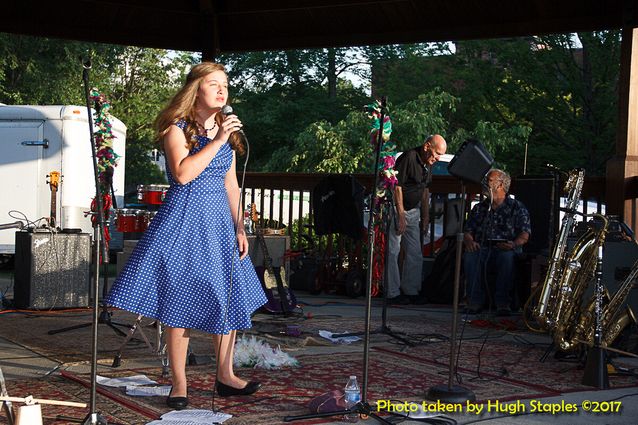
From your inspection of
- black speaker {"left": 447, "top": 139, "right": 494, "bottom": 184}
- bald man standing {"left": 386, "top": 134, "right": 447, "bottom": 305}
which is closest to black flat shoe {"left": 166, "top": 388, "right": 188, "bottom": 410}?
black speaker {"left": 447, "top": 139, "right": 494, "bottom": 184}

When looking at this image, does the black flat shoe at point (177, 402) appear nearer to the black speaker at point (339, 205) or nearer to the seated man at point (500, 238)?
the seated man at point (500, 238)

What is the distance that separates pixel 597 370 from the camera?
619 centimetres

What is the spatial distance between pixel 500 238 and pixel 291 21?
3.61 metres

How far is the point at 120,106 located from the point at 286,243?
22.1m

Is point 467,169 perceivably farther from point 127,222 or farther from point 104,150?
point 127,222

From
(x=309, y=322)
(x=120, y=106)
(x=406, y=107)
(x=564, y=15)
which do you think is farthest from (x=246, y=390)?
(x=120, y=106)

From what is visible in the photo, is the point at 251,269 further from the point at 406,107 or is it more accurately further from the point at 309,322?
the point at 406,107

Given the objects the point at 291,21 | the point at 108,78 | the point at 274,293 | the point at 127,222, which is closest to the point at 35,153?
the point at 291,21

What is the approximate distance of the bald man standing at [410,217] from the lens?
33.2ft

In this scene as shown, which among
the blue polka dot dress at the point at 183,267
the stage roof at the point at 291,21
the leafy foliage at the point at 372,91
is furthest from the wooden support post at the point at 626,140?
the leafy foliage at the point at 372,91

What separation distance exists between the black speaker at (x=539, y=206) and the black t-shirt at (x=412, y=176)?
40.4 inches

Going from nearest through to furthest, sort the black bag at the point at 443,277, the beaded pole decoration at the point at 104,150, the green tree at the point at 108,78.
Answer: the beaded pole decoration at the point at 104,150 < the black bag at the point at 443,277 < the green tree at the point at 108,78

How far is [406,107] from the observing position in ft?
89.5

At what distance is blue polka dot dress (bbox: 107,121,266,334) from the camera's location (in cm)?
498
